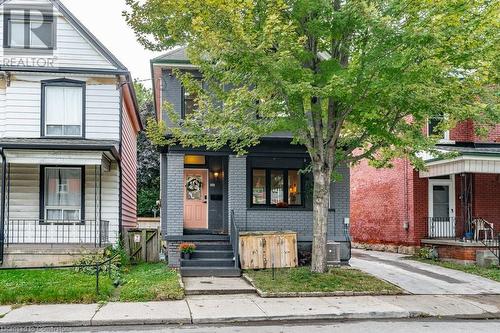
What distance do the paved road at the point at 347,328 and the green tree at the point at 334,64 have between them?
430 centimetres

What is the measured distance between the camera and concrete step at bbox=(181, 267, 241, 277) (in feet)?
50.4

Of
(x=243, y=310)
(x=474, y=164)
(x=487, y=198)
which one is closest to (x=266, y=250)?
(x=243, y=310)

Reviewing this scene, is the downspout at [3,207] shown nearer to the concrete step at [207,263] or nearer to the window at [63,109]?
the window at [63,109]

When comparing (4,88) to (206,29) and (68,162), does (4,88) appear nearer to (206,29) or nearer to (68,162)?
(68,162)

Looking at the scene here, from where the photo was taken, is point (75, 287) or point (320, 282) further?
point (320, 282)

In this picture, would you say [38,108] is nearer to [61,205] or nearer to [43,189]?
[43,189]

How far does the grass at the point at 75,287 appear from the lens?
38.1ft

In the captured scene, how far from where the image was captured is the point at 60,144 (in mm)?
15703

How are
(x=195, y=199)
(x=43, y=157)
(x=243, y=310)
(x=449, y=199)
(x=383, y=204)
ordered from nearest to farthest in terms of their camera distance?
(x=243, y=310) < (x=43, y=157) < (x=195, y=199) < (x=449, y=199) < (x=383, y=204)

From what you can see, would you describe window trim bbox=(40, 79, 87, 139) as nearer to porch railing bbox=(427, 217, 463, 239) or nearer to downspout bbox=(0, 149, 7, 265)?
downspout bbox=(0, 149, 7, 265)

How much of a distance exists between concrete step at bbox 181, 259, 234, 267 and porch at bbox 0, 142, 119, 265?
2564mm

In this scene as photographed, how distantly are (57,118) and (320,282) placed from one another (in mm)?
9472

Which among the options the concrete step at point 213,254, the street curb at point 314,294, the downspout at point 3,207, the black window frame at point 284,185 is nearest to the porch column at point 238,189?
the black window frame at point 284,185

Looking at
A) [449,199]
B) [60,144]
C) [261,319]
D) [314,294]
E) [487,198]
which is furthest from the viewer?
[449,199]
